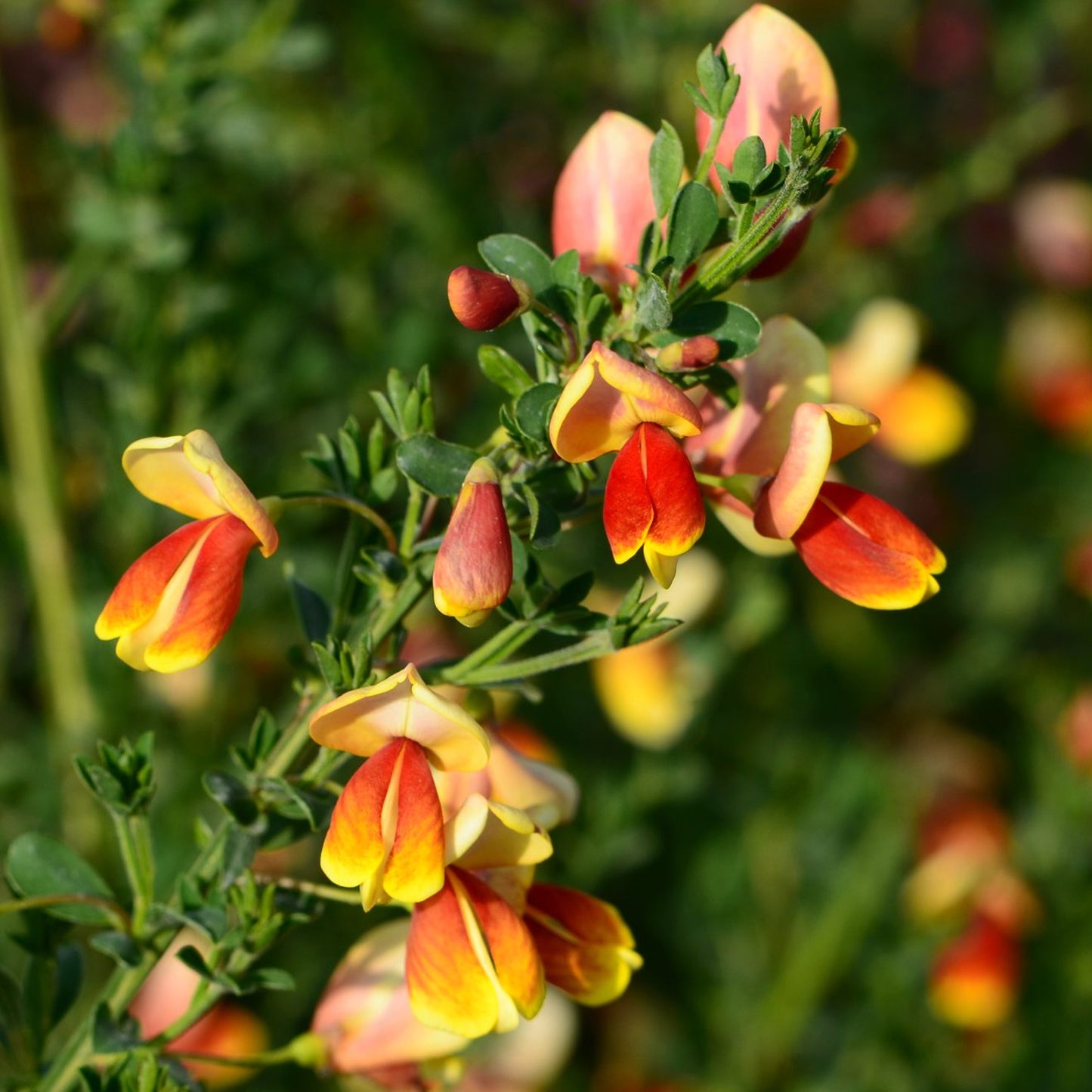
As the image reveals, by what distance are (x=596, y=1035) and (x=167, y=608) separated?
1250 millimetres

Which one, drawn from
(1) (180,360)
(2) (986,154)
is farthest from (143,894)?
(2) (986,154)

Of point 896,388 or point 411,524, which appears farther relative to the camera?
point 896,388

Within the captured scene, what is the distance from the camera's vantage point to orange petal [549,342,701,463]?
458 millimetres

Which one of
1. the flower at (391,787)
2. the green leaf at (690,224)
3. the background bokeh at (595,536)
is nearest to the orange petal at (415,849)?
the flower at (391,787)

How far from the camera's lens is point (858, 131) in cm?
181

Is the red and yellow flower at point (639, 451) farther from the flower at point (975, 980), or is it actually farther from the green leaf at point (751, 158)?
the flower at point (975, 980)

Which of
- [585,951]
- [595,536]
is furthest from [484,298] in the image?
[595,536]

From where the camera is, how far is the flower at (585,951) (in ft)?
1.81

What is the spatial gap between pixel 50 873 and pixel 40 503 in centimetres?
63

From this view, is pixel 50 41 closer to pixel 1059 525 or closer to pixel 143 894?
pixel 143 894

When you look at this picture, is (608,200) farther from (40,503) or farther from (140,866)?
(40,503)

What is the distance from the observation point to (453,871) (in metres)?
0.52

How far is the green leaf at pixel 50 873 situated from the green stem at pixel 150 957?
25mm

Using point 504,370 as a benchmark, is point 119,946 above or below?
below
